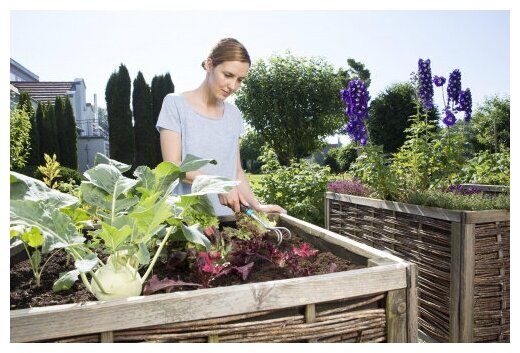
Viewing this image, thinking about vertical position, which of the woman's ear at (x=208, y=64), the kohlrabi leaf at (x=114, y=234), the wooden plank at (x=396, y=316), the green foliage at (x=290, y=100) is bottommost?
the wooden plank at (x=396, y=316)

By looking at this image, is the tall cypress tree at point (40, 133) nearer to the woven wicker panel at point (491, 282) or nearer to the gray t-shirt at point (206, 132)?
the gray t-shirt at point (206, 132)

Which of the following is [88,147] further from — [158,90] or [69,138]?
[158,90]

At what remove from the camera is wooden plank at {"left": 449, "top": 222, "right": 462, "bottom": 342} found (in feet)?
6.70

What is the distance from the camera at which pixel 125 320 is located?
692 mm

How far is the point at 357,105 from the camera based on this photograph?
9.07 feet

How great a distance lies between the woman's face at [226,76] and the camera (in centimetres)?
169

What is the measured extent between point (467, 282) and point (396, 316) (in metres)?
1.37

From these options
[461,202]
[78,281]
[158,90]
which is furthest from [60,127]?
[78,281]

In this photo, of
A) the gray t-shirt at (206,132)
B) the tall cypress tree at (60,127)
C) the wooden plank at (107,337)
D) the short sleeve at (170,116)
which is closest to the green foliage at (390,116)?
the tall cypress tree at (60,127)

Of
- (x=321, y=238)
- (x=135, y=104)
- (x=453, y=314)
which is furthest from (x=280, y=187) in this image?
(x=135, y=104)

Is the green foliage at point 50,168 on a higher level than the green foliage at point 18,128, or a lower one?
lower

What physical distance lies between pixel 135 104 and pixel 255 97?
6.50 metres

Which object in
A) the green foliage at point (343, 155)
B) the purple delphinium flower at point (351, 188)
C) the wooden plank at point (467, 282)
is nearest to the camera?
the wooden plank at point (467, 282)

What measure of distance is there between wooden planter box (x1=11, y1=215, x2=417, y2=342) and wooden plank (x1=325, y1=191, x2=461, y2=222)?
1316mm
